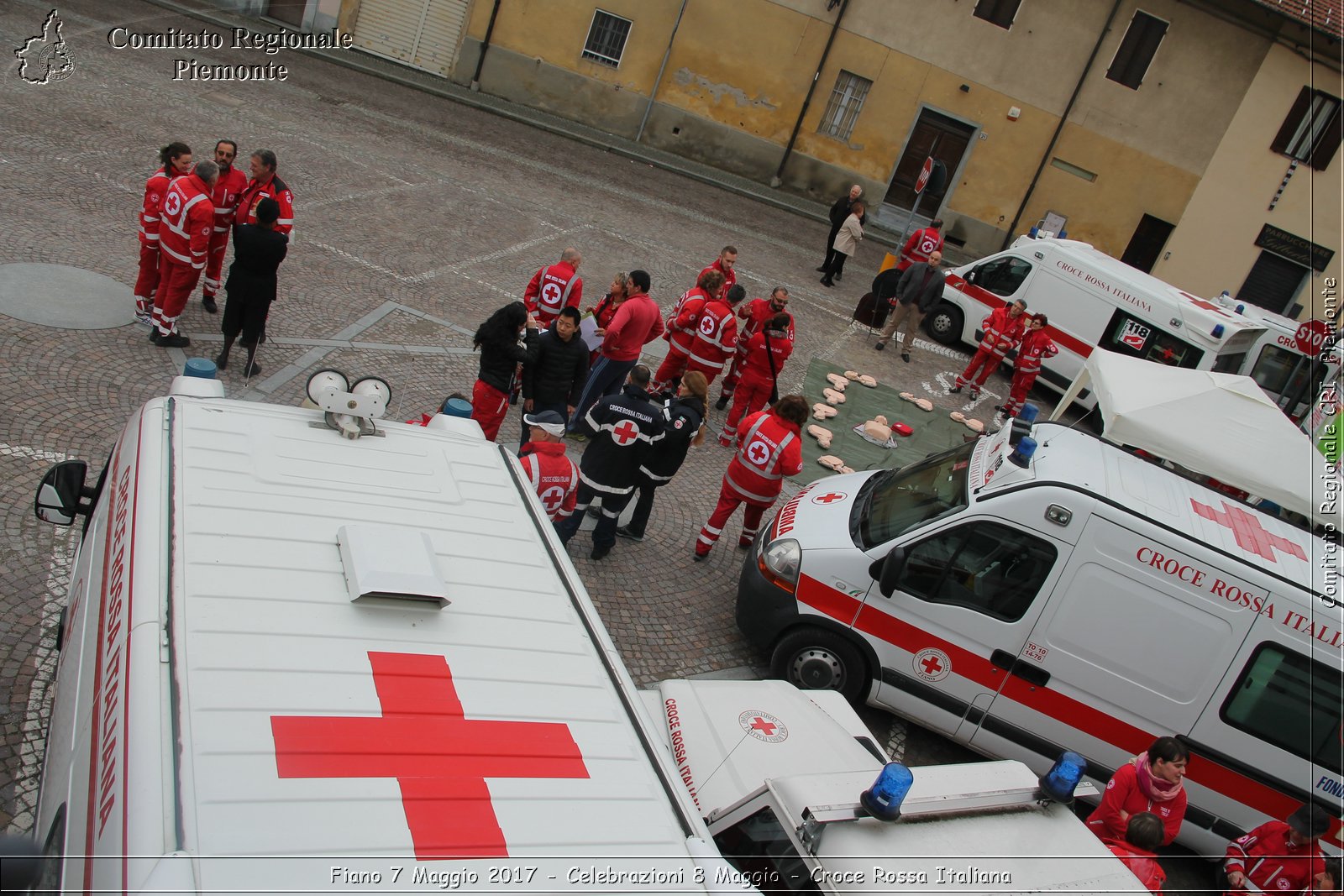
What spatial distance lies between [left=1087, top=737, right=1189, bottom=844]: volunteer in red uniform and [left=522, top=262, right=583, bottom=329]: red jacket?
6272 mm

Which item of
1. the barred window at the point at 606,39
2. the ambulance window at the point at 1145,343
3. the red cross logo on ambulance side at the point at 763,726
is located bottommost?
the red cross logo on ambulance side at the point at 763,726

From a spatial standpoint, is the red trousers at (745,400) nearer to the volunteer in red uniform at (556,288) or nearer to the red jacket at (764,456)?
the volunteer in red uniform at (556,288)

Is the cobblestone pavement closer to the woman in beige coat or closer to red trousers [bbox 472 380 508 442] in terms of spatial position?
the woman in beige coat

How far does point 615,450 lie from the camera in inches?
294

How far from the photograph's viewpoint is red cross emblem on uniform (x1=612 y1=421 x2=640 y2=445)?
733cm

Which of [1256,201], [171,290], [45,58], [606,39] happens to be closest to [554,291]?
[171,290]

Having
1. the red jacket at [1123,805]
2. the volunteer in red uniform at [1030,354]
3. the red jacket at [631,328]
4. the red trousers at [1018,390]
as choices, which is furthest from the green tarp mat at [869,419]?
the red jacket at [1123,805]

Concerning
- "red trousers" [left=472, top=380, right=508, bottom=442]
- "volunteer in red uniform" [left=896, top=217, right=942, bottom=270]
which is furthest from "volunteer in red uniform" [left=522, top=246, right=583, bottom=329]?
"volunteer in red uniform" [left=896, top=217, right=942, bottom=270]

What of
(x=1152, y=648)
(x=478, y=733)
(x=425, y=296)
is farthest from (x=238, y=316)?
(x=1152, y=648)

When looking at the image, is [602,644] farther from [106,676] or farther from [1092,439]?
[1092,439]

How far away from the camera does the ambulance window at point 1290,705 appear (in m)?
6.18

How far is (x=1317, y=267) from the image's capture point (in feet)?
83.3

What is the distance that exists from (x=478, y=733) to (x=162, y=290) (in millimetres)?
7112

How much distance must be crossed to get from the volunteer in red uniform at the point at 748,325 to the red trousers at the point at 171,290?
5.37 metres
